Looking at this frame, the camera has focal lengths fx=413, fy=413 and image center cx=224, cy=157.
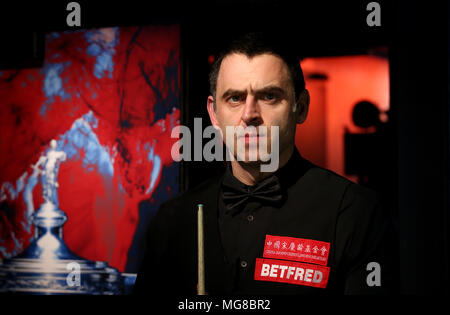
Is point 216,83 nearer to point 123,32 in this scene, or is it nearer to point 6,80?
point 123,32

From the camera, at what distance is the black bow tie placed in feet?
5.47

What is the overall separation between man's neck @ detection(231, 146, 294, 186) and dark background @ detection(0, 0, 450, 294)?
51cm

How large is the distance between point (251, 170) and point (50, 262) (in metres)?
1.45

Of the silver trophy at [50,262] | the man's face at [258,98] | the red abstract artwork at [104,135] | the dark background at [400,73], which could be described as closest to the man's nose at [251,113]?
the man's face at [258,98]

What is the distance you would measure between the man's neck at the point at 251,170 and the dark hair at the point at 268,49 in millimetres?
247

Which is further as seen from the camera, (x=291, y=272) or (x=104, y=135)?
(x=104, y=135)

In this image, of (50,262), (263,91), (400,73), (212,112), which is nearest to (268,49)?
(263,91)

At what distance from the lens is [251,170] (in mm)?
1713

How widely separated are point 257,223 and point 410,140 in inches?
43.9

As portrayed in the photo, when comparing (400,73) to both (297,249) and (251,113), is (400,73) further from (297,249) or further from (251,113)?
(297,249)

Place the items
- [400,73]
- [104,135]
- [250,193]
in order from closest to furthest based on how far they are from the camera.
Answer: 1. [250,193]
2. [400,73]
3. [104,135]

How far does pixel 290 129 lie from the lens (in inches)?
65.1

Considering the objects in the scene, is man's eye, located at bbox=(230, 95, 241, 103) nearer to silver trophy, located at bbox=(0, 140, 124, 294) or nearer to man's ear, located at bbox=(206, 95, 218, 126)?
man's ear, located at bbox=(206, 95, 218, 126)

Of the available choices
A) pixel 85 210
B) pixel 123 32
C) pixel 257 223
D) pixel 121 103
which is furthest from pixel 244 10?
pixel 85 210
